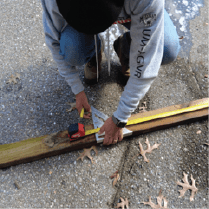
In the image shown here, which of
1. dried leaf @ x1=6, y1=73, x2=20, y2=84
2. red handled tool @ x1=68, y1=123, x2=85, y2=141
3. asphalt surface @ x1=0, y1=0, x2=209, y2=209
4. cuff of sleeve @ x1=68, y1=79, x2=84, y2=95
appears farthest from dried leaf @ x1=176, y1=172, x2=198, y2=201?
dried leaf @ x1=6, y1=73, x2=20, y2=84

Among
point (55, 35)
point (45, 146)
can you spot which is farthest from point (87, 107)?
point (55, 35)

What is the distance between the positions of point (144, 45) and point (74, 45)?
2.13ft

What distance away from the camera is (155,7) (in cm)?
115

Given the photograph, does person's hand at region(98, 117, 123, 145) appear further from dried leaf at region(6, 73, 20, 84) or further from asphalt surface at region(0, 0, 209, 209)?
dried leaf at region(6, 73, 20, 84)

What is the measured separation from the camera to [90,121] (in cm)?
208

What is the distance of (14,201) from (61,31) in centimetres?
166

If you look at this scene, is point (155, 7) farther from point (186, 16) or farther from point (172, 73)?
point (186, 16)

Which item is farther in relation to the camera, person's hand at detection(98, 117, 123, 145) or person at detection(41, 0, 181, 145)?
person's hand at detection(98, 117, 123, 145)

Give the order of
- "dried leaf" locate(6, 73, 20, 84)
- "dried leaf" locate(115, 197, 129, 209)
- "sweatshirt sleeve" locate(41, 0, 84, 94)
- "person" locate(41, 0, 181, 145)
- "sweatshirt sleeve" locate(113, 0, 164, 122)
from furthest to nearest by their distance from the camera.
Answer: "dried leaf" locate(6, 73, 20, 84), "dried leaf" locate(115, 197, 129, 209), "sweatshirt sleeve" locate(41, 0, 84, 94), "sweatshirt sleeve" locate(113, 0, 164, 122), "person" locate(41, 0, 181, 145)

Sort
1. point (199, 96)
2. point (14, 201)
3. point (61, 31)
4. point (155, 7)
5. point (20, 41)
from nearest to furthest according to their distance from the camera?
point (155, 7) < point (61, 31) < point (14, 201) < point (199, 96) < point (20, 41)

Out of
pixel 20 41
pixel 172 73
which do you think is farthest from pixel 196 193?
pixel 20 41

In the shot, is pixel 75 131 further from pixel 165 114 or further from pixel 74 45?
pixel 165 114

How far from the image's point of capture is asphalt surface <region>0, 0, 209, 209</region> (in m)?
1.79

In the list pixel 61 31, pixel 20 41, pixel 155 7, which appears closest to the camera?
pixel 155 7
